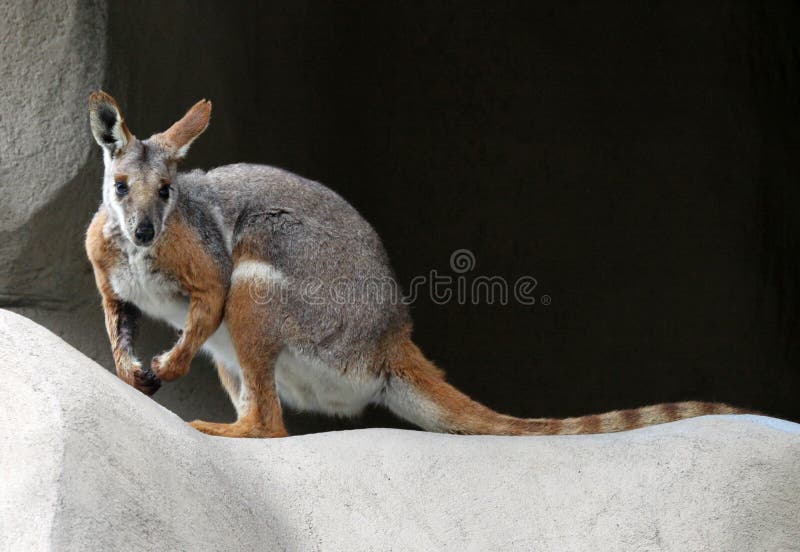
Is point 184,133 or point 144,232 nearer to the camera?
point 144,232

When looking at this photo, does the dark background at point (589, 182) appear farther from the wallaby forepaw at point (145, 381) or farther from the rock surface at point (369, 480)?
the rock surface at point (369, 480)

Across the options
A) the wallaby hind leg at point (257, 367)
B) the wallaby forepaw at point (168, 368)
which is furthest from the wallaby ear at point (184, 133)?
the wallaby forepaw at point (168, 368)

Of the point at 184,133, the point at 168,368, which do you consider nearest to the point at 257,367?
the point at 168,368

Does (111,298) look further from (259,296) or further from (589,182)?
(589,182)

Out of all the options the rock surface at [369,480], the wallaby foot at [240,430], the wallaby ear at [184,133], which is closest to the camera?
the rock surface at [369,480]

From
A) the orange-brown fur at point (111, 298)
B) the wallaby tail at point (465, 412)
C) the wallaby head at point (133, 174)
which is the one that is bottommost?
the wallaby tail at point (465, 412)

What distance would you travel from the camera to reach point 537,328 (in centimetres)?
885

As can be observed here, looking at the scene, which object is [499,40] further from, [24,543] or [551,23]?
[24,543]

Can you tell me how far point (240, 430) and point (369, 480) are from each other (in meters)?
0.93

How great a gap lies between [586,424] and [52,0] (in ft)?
11.7

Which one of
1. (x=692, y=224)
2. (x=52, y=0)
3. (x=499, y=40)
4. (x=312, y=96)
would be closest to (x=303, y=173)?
(x=312, y=96)

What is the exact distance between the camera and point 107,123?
5.14m

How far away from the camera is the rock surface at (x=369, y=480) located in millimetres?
3508

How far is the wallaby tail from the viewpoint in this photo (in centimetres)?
524
